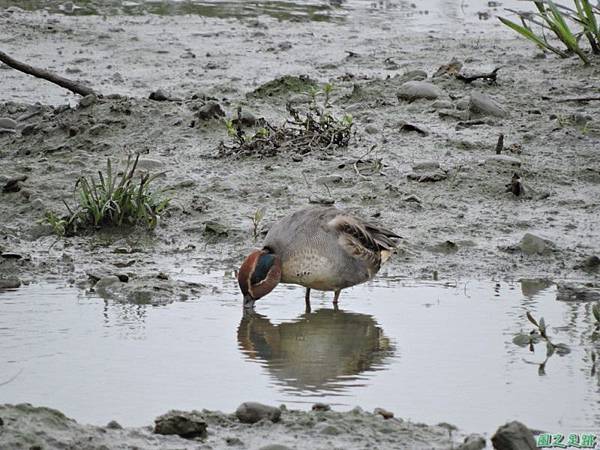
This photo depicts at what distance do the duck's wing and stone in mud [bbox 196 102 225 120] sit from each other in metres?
3.23

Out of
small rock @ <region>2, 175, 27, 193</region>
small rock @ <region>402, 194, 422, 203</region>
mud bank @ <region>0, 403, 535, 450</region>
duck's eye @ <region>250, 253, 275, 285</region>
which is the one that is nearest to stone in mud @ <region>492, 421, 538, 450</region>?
mud bank @ <region>0, 403, 535, 450</region>

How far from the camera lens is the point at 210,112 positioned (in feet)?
35.6

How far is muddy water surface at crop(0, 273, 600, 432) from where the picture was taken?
220 inches

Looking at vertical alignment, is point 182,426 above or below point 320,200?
below

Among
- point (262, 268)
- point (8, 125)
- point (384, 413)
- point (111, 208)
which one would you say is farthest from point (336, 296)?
point (8, 125)

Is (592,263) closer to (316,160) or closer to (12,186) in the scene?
(316,160)

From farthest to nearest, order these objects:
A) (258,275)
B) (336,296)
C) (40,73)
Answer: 1. (40,73)
2. (336,296)
3. (258,275)

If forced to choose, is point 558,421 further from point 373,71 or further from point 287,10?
point 287,10

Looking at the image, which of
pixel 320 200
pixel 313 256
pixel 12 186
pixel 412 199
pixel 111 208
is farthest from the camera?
pixel 12 186

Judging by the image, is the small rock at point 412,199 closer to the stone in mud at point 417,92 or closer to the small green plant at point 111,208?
the small green plant at point 111,208

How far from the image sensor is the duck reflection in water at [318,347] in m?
6.09

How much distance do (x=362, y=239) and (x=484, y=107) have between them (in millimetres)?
3714

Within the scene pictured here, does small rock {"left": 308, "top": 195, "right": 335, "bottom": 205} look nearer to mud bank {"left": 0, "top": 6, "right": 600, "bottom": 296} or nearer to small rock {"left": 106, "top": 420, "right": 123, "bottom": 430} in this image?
mud bank {"left": 0, "top": 6, "right": 600, "bottom": 296}

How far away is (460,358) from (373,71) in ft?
25.2
